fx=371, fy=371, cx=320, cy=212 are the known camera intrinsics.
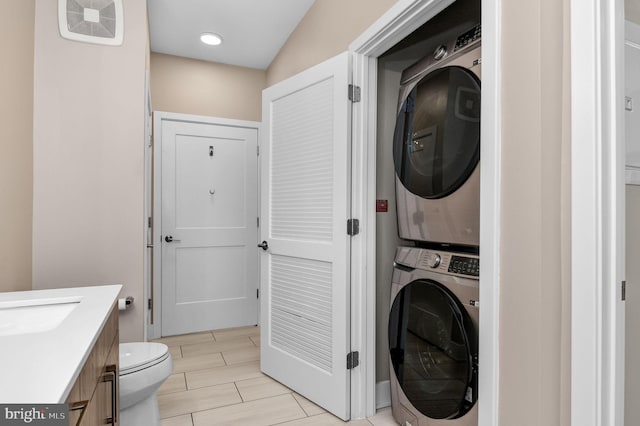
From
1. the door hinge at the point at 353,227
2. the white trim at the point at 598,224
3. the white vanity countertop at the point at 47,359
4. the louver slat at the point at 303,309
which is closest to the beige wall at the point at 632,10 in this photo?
the white trim at the point at 598,224

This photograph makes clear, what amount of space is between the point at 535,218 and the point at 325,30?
1.97 metres

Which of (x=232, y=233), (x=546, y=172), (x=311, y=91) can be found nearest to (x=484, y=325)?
(x=546, y=172)

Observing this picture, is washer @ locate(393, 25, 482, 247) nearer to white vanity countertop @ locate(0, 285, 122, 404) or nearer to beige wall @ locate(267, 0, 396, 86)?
beige wall @ locate(267, 0, 396, 86)

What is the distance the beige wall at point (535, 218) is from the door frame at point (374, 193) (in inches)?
1.1

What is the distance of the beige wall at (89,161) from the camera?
2.04m

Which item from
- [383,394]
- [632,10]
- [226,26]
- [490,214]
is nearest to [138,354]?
[383,394]

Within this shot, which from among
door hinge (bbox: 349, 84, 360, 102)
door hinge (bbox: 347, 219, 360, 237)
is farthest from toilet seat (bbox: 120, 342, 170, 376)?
door hinge (bbox: 349, 84, 360, 102)

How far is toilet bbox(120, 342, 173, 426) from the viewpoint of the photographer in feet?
5.39

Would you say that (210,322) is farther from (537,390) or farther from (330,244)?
(537,390)

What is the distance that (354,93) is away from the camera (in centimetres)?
202

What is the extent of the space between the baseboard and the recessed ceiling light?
2919mm

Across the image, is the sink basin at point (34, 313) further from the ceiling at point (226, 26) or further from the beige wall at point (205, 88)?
the beige wall at point (205, 88)

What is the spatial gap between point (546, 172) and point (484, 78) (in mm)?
394

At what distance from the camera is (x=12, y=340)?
852mm
